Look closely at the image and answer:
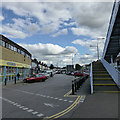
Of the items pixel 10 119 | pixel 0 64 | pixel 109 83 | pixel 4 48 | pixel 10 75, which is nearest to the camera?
pixel 10 119

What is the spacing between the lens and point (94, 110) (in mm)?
5625

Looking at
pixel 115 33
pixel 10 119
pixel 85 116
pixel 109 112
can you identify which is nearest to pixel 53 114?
pixel 85 116

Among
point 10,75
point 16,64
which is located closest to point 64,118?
point 10,75

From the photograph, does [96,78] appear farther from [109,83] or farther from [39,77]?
[39,77]

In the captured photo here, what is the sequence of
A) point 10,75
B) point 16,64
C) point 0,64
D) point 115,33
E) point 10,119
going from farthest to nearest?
1. point 16,64
2. point 10,75
3. point 0,64
4. point 115,33
5. point 10,119

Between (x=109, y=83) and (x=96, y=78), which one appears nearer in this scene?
(x=109, y=83)

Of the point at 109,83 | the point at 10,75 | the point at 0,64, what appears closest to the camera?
the point at 109,83

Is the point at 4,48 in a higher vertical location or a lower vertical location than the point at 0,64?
higher

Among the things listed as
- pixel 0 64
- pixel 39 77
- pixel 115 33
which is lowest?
pixel 39 77

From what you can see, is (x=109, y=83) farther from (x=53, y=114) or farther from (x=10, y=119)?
(x=10, y=119)

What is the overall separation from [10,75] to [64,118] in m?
22.1

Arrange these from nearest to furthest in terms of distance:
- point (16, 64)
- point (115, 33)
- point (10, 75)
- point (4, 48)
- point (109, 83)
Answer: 1. point (109, 83)
2. point (115, 33)
3. point (4, 48)
4. point (10, 75)
5. point (16, 64)

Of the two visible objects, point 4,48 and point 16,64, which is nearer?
point 4,48

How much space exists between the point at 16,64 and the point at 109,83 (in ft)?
71.8
